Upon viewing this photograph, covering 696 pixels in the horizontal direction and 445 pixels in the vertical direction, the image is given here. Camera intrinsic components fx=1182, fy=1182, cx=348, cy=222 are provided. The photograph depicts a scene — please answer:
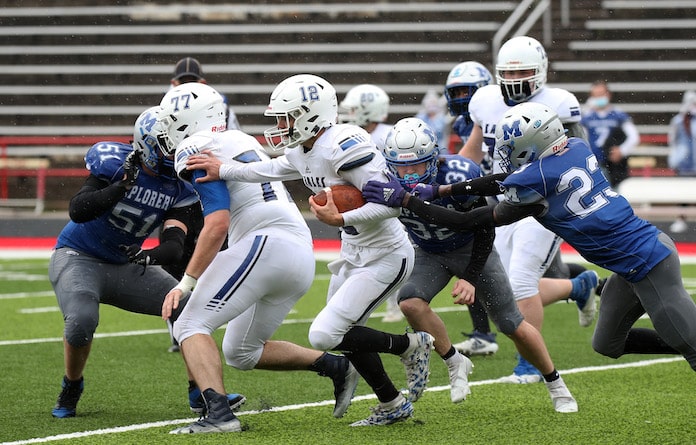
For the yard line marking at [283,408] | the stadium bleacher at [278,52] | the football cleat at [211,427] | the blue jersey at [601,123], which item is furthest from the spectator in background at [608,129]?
the football cleat at [211,427]

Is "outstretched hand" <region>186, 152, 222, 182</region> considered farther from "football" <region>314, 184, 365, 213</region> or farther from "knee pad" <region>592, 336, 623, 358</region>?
"knee pad" <region>592, 336, 623, 358</region>

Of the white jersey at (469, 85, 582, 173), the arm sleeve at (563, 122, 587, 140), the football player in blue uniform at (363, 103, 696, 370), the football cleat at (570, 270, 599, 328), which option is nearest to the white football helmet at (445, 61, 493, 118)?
the white jersey at (469, 85, 582, 173)

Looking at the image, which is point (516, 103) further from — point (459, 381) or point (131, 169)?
point (131, 169)

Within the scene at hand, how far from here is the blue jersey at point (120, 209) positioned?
5344 mm

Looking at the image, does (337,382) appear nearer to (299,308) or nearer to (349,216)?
(349,216)

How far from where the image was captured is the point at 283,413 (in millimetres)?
5398

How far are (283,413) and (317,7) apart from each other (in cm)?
1606

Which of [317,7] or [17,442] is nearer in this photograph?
[17,442]

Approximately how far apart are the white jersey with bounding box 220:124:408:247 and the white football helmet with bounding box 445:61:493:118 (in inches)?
88.0

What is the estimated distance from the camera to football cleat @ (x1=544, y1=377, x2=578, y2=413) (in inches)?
210

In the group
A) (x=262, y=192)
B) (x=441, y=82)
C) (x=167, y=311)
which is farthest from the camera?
(x=441, y=82)

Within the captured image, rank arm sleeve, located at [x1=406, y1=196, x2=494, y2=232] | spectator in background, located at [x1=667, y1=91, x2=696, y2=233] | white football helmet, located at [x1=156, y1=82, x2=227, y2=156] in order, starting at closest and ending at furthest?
arm sleeve, located at [x1=406, y1=196, x2=494, y2=232], white football helmet, located at [x1=156, y1=82, x2=227, y2=156], spectator in background, located at [x1=667, y1=91, x2=696, y2=233]

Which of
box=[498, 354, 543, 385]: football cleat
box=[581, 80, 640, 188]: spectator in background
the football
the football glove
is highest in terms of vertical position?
the football

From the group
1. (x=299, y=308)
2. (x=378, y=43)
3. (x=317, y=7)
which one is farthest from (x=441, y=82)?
(x=299, y=308)
